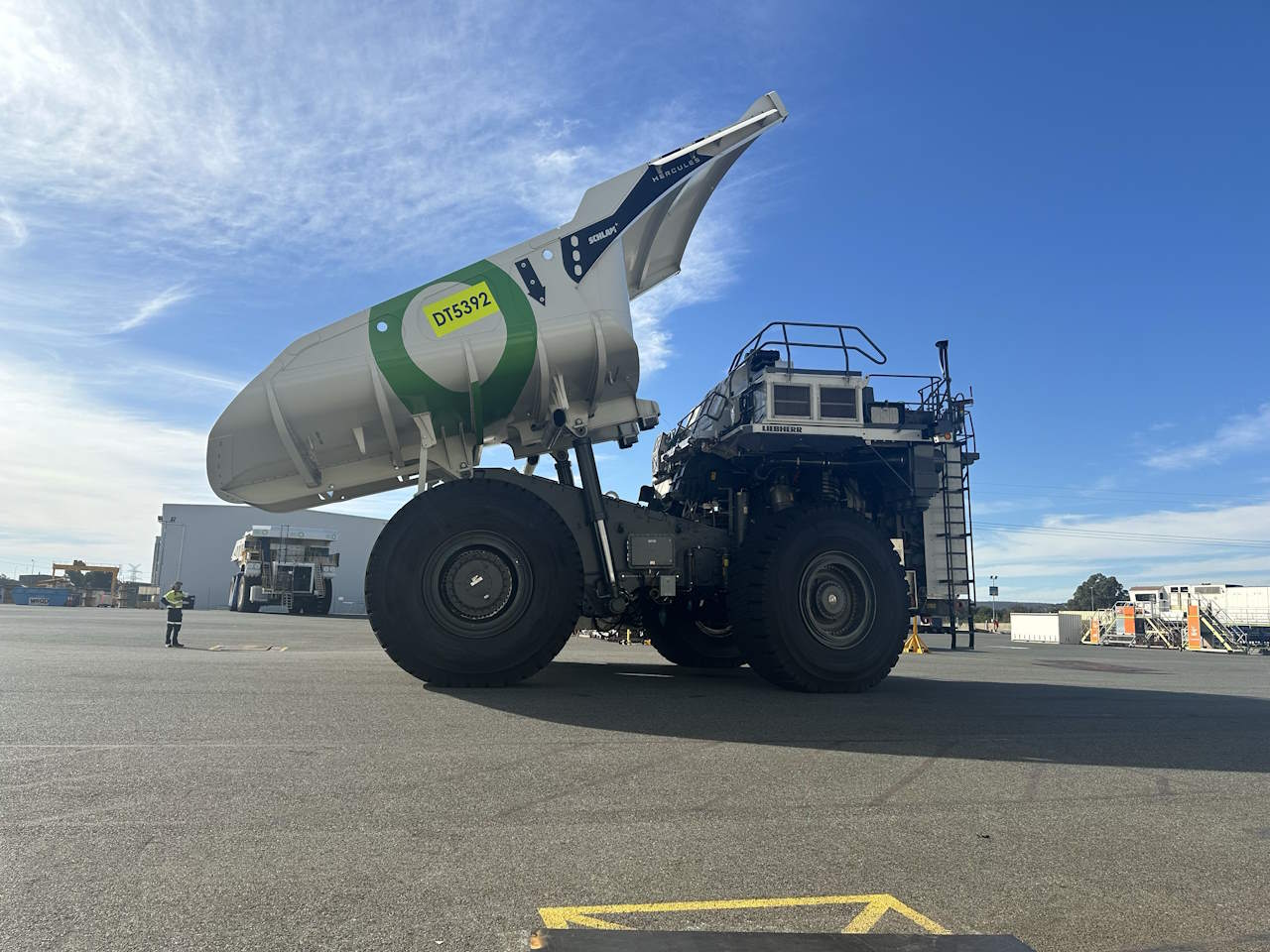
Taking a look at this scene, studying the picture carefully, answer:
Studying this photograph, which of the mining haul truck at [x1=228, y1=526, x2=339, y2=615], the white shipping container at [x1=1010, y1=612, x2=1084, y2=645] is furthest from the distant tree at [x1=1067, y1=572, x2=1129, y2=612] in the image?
the mining haul truck at [x1=228, y1=526, x2=339, y2=615]

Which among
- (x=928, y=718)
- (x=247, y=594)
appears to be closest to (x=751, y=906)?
(x=928, y=718)

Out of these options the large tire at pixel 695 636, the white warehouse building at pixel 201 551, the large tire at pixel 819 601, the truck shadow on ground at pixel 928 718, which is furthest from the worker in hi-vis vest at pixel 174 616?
the white warehouse building at pixel 201 551

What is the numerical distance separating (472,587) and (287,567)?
1250 inches

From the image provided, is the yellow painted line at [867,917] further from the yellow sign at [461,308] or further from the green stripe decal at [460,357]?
the yellow sign at [461,308]

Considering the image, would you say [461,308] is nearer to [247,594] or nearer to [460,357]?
[460,357]

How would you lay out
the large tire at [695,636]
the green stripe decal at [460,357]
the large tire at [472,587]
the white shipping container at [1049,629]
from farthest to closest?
the white shipping container at [1049,629] → the large tire at [695,636] → the green stripe decal at [460,357] → the large tire at [472,587]

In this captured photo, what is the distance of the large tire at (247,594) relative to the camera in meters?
37.2

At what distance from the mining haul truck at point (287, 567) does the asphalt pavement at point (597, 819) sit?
30.5 meters

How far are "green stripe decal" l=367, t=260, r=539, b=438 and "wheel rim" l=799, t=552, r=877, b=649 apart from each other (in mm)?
3588

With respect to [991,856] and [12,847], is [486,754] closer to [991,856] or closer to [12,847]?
[12,847]

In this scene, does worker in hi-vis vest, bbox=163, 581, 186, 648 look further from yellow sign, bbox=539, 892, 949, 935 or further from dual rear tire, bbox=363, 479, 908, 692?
yellow sign, bbox=539, 892, 949, 935

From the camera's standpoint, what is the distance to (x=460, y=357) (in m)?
8.59

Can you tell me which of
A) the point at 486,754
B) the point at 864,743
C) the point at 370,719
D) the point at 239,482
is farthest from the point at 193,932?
Answer: the point at 239,482

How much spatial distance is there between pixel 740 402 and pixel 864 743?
4550mm
